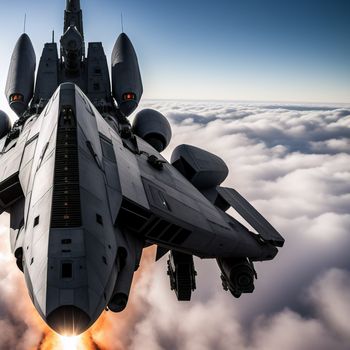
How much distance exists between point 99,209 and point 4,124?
14.9m

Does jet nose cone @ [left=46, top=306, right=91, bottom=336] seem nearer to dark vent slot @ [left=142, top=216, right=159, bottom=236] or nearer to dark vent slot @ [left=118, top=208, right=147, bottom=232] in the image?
dark vent slot @ [left=118, top=208, right=147, bottom=232]

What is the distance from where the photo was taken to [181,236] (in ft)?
38.9

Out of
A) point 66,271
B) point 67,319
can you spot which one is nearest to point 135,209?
point 66,271

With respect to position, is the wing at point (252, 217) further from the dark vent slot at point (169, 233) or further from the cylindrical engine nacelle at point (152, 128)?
the cylindrical engine nacelle at point (152, 128)

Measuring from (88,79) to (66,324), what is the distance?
66.6 feet

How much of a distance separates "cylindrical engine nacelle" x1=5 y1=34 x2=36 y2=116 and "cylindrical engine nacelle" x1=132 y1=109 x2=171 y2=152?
8.63m

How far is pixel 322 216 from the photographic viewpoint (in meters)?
66.6

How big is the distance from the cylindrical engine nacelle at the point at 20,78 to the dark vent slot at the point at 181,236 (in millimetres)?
17162

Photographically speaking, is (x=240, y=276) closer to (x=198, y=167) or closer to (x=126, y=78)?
(x=198, y=167)

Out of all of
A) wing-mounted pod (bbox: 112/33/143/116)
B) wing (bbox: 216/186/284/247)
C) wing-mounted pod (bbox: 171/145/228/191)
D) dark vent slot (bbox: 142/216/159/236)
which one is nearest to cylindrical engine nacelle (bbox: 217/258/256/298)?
wing (bbox: 216/186/284/247)

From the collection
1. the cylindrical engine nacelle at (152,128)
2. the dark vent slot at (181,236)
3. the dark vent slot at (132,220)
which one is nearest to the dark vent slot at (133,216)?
the dark vent slot at (132,220)

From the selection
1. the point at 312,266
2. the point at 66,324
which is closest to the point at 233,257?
the point at 66,324

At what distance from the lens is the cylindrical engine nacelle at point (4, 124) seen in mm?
19967

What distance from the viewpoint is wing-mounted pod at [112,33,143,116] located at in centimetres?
2266
